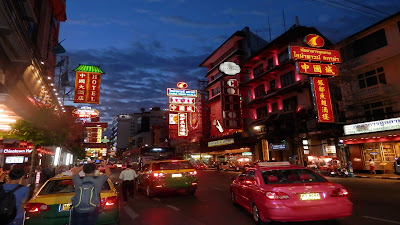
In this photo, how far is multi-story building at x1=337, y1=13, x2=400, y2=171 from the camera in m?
22.9

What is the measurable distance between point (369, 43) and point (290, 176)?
24.5 m

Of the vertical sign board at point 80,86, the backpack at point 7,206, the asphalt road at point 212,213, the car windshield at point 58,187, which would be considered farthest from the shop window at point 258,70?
the backpack at point 7,206

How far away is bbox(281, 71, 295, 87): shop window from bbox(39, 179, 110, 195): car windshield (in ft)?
97.2

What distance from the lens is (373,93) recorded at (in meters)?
24.4

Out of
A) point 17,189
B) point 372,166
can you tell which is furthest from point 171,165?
point 372,166

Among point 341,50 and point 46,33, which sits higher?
point 46,33

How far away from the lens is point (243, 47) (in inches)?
1773

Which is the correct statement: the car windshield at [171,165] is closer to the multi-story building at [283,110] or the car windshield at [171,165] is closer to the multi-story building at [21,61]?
the multi-story building at [21,61]

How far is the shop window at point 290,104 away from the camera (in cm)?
3163

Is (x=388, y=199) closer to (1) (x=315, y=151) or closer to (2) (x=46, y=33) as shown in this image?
(1) (x=315, y=151)

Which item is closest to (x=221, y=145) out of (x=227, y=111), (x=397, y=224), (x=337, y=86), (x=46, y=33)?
(x=227, y=111)

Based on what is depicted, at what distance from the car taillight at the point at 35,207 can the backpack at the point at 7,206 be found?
1670 millimetres

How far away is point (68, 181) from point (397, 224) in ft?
27.5

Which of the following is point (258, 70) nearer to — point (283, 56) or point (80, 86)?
point (283, 56)
